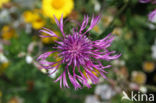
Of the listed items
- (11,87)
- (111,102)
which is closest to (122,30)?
(111,102)

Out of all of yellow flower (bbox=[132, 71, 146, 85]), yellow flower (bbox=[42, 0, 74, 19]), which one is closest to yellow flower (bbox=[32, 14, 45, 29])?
yellow flower (bbox=[42, 0, 74, 19])

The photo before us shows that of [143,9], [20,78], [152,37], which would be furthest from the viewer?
[20,78]

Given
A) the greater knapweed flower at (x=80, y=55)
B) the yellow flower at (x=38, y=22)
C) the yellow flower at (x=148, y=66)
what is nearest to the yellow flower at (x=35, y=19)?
the yellow flower at (x=38, y=22)

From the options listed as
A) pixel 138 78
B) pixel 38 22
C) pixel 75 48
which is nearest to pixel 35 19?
pixel 38 22

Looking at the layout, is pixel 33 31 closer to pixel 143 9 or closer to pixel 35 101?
pixel 35 101

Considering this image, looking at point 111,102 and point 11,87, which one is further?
point 11,87

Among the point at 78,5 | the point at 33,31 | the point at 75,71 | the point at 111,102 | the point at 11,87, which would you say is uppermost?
the point at 78,5
